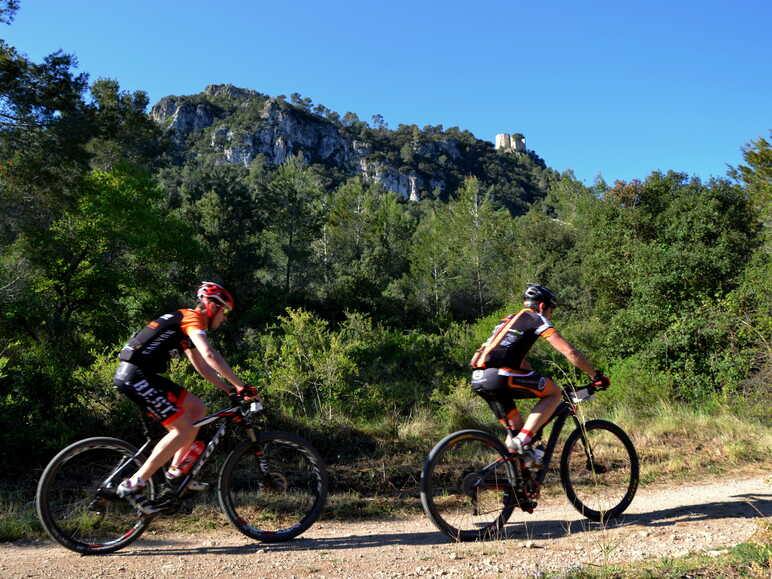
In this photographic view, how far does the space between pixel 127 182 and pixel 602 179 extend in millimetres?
33244

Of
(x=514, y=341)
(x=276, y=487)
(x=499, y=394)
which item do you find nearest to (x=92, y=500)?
(x=276, y=487)

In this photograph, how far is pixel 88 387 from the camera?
7176mm

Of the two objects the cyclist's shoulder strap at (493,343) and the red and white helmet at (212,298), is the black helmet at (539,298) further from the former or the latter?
the red and white helmet at (212,298)

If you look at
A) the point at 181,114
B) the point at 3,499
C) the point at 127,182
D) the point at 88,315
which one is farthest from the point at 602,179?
the point at 181,114

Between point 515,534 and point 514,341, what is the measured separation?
65.7 inches

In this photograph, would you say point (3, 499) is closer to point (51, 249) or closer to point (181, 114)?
point (51, 249)

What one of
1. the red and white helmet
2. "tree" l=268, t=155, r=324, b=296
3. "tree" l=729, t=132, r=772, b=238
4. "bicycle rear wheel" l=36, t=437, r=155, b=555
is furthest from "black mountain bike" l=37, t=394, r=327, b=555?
"tree" l=268, t=155, r=324, b=296

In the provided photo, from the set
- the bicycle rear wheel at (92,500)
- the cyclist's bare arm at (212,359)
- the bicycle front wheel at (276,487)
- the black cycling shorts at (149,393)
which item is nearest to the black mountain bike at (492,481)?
the bicycle front wheel at (276,487)

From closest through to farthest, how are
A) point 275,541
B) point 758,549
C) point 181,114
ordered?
point 758,549 < point 275,541 < point 181,114

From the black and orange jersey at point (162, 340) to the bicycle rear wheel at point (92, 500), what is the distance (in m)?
0.75

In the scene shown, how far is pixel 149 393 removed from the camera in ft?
14.0

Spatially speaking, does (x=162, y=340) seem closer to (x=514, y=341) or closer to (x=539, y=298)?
(x=514, y=341)

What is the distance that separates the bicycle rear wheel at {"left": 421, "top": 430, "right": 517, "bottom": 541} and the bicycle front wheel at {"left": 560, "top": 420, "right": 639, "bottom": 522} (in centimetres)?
66

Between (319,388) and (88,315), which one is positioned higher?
(88,315)
